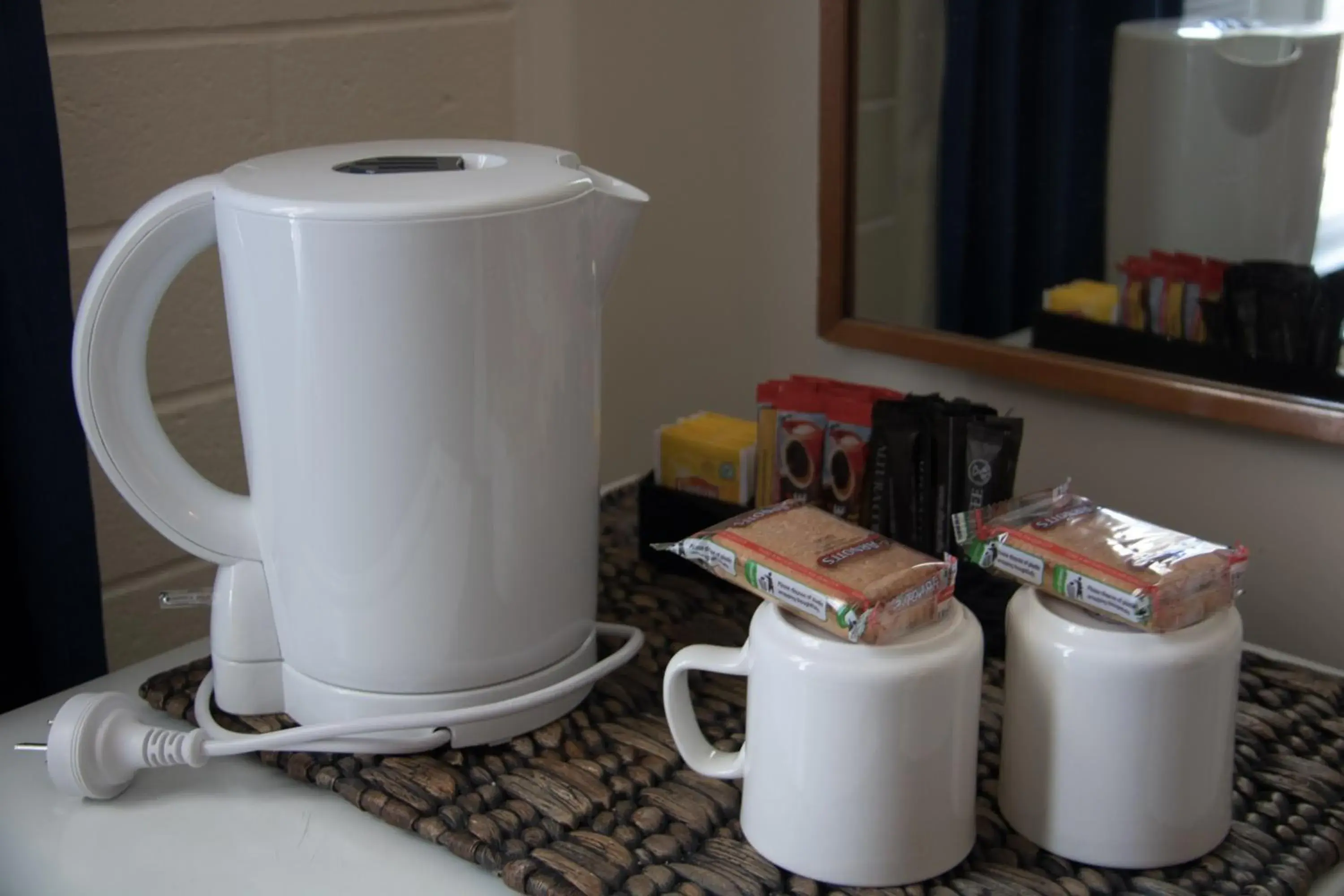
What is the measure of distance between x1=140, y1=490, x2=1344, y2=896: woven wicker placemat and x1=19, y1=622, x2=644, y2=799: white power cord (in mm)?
13

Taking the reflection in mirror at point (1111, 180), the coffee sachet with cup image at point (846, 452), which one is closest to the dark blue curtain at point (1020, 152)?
the reflection in mirror at point (1111, 180)

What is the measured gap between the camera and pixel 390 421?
0.65m

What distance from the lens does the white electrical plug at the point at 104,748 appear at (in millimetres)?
673

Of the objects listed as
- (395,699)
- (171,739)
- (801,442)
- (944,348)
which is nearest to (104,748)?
(171,739)

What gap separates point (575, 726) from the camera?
2.42 ft

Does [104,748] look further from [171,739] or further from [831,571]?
[831,571]

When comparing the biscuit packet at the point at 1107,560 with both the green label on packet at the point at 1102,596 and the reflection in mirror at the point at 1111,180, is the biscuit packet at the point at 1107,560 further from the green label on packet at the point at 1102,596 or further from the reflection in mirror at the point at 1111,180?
the reflection in mirror at the point at 1111,180

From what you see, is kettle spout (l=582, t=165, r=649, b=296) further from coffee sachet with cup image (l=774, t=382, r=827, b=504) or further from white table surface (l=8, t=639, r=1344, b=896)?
white table surface (l=8, t=639, r=1344, b=896)

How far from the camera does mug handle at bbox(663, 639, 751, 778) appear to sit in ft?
2.08

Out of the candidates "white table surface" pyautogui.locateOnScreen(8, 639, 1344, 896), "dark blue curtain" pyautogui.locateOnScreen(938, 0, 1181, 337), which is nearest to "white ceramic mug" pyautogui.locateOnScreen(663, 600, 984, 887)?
"white table surface" pyautogui.locateOnScreen(8, 639, 1344, 896)

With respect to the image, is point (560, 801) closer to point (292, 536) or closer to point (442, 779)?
point (442, 779)

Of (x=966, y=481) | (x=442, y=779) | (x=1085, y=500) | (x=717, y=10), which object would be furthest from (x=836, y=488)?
(x=717, y=10)

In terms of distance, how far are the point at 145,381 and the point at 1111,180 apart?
0.59 meters

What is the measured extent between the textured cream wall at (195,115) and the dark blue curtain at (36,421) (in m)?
0.08
